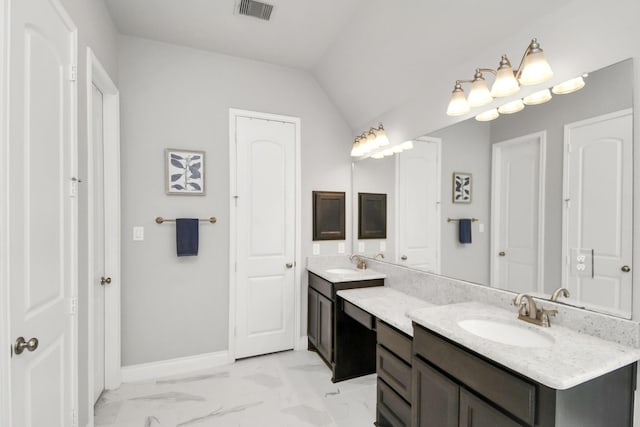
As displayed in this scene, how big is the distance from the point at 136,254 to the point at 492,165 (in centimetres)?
277

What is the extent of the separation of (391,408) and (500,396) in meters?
0.92

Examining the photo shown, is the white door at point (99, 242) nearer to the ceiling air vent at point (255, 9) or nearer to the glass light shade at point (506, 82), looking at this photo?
the ceiling air vent at point (255, 9)

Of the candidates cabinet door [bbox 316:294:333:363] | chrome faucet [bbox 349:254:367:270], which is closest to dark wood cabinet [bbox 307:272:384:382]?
cabinet door [bbox 316:294:333:363]

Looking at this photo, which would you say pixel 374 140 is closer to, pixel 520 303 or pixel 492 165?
pixel 492 165

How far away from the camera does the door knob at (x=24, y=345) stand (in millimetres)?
1081

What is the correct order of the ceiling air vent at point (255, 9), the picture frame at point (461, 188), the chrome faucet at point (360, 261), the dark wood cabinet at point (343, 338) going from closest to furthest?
the picture frame at point (461, 188) → the ceiling air vent at point (255, 9) → the dark wood cabinet at point (343, 338) → the chrome faucet at point (360, 261)

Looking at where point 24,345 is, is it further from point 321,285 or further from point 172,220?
point 321,285

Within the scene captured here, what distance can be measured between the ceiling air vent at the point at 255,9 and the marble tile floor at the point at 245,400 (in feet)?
9.62

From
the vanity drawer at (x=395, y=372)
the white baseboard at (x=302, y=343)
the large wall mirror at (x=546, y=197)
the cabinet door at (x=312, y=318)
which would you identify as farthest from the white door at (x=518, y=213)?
the white baseboard at (x=302, y=343)

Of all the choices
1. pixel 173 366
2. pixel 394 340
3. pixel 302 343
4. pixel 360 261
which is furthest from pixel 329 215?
pixel 173 366

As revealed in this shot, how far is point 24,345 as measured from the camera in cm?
111

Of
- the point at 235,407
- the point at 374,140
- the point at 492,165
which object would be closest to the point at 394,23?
the point at 374,140

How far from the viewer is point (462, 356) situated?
129 centimetres

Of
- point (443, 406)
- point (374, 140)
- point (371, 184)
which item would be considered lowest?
point (443, 406)
